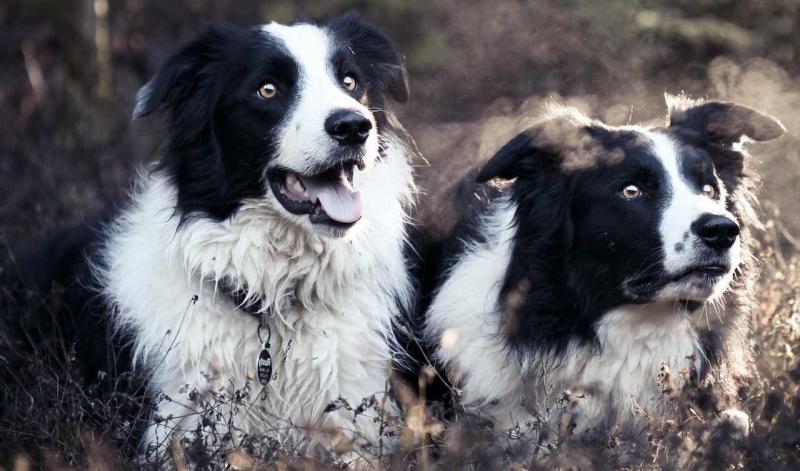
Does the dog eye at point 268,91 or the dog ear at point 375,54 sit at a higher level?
the dog ear at point 375,54

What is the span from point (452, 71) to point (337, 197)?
5472mm

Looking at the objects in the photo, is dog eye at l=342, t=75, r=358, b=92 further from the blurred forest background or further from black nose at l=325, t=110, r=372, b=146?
the blurred forest background

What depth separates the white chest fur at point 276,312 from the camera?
175 inches

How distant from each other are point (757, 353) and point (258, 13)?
6765mm

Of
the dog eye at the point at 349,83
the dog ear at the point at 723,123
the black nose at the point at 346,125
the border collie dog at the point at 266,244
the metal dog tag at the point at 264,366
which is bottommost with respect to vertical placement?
the metal dog tag at the point at 264,366

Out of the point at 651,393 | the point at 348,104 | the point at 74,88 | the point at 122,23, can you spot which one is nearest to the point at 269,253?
the point at 348,104

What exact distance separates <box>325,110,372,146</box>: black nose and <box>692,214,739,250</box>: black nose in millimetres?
1353

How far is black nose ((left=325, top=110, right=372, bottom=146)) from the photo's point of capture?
13.7 ft

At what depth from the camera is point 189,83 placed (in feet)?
15.0

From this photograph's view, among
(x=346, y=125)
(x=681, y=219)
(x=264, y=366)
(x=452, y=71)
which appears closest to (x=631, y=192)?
(x=681, y=219)

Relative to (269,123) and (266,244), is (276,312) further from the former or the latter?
(269,123)

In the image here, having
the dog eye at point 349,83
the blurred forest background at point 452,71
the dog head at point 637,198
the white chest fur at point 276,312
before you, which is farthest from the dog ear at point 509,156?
the blurred forest background at point 452,71

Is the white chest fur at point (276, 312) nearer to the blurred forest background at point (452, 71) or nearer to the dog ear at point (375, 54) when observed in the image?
the dog ear at point (375, 54)

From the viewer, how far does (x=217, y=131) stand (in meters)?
4.50
